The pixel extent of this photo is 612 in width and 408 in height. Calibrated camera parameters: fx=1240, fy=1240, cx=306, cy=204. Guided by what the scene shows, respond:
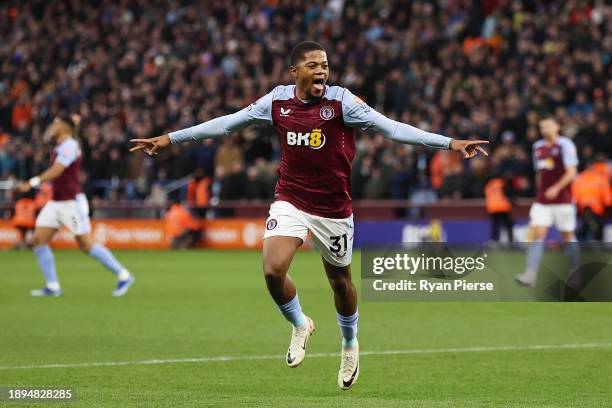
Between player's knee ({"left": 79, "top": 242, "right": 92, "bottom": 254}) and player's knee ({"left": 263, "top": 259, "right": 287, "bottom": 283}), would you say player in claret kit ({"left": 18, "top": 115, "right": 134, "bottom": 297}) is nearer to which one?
player's knee ({"left": 79, "top": 242, "right": 92, "bottom": 254})

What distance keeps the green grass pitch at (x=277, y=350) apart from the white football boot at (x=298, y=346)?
0.71 feet

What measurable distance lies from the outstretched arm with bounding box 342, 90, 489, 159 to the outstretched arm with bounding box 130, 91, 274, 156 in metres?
0.59

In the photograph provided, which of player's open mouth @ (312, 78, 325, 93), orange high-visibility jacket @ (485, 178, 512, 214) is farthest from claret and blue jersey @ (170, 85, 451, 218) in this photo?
orange high-visibility jacket @ (485, 178, 512, 214)

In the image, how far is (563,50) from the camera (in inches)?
1065

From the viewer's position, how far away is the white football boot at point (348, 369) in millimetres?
8750

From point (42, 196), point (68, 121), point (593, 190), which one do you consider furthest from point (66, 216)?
point (42, 196)

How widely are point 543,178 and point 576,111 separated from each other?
29.2ft

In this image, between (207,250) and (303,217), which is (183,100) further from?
(303,217)

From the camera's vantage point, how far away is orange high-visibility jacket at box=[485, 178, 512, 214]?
25.4 metres

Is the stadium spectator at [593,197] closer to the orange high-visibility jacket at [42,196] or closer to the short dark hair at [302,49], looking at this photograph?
the orange high-visibility jacket at [42,196]

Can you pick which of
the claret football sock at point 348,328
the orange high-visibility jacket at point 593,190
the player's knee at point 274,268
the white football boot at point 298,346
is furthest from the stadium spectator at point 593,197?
the player's knee at point 274,268

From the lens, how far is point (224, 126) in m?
8.95

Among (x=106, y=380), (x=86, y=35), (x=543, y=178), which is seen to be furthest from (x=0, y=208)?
(x=106, y=380)

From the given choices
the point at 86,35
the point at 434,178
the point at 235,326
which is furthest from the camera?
the point at 86,35
